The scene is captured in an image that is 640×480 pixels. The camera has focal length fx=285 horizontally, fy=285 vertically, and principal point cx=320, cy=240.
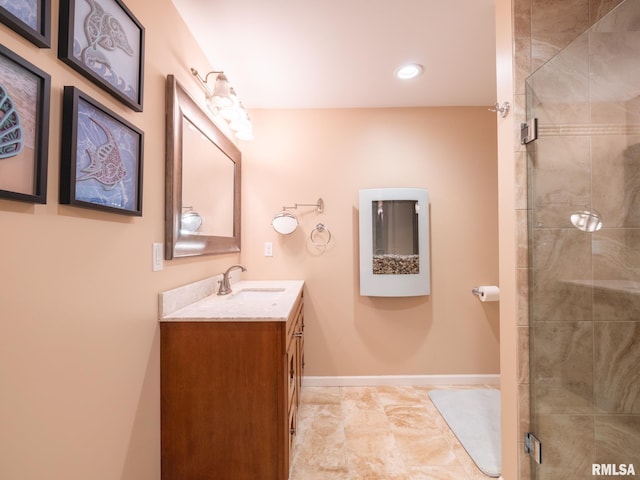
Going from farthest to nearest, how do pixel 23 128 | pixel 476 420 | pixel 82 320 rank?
pixel 476 420, pixel 82 320, pixel 23 128

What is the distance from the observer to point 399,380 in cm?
258

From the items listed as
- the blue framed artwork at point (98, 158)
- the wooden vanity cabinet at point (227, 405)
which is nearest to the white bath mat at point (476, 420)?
the wooden vanity cabinet at point (227, 405)

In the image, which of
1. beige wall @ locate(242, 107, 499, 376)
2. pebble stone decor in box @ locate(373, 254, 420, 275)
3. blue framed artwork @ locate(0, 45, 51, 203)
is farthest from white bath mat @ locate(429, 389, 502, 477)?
blue framed artwork @ locate(0, 45, 51, 203)

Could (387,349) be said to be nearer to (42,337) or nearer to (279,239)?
(279,239)

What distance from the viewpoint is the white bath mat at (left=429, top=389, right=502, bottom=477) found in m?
1.67

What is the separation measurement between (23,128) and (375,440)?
7.28ft

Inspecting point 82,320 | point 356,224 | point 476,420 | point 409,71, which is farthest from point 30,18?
point 476,420

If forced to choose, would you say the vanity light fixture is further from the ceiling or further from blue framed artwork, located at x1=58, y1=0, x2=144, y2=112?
blue framed artwork, located at x1=58, y1=0, x2=144, y2=112

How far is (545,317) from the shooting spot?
4.41ft

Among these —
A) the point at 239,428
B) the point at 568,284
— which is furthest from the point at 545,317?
the point at 239,428

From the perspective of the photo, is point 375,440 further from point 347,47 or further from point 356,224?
point 347,47

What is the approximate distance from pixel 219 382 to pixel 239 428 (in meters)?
0.23

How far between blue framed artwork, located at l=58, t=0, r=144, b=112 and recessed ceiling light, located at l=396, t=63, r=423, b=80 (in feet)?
5.43

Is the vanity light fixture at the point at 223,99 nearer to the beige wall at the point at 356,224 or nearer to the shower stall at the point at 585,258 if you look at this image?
the beige wall at the point at 356,224
